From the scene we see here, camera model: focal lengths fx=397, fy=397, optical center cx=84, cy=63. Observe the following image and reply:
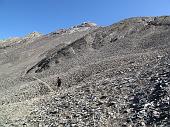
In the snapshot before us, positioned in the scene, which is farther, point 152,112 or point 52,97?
point 52,97

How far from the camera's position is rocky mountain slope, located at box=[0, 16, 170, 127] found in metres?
19.9

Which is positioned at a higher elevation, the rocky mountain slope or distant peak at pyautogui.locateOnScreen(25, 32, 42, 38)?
distant peak at pyautogui.locateOnScreen(25, 32, 42, 38)

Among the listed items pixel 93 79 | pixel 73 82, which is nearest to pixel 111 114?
pixel 93 79

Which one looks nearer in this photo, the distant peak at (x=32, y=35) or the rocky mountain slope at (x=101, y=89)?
the rocky mountain slope at (x=101, y=89)

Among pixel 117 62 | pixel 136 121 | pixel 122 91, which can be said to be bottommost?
pixel 136 121

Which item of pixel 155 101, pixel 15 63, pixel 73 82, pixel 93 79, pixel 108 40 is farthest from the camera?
pixel 15 63

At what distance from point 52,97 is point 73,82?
5.04 m

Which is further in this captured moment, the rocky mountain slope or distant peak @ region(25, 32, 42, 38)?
distant peak @ region(25, 32, 42, 38)

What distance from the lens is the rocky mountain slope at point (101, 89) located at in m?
19.9

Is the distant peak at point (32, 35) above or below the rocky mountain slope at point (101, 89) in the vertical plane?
above

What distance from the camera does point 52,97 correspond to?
2819 cm

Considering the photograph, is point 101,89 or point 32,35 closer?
point 101,89

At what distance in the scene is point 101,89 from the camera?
25.5 meters

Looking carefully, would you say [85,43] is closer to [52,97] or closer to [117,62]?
[117,62]
